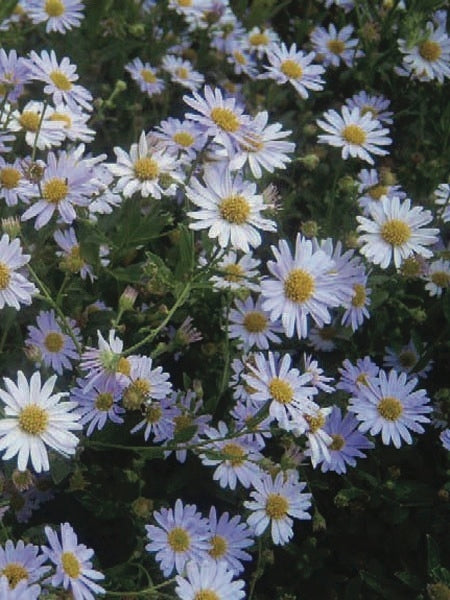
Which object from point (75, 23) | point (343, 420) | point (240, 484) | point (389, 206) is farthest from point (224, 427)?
point (75, 23)

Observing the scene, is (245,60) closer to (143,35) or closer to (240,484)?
(143,35)

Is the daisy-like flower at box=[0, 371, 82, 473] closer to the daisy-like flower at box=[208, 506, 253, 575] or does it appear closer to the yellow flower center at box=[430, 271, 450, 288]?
the daisy-like flower at box=[208, 506, 253, 575]

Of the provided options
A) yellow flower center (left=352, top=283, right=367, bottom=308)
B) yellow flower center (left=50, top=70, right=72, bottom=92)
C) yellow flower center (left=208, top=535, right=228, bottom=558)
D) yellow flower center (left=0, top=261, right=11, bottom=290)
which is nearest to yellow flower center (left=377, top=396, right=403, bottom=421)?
yellow flower center (left=352, top=283, right=367, bottom=308)

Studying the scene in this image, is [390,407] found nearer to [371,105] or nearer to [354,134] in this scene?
[354,134]

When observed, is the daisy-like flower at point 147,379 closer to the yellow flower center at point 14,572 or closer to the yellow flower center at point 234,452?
the yellow flower center at point 234,452

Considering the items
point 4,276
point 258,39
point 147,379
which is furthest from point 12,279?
point 258,39

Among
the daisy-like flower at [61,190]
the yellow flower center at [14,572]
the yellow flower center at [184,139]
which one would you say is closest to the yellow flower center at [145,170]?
the daisy-like flower at [61,190]
